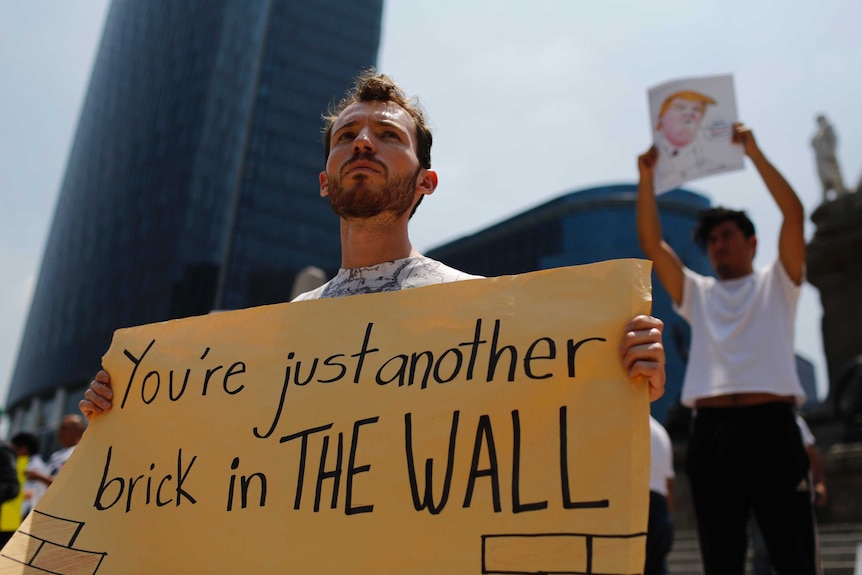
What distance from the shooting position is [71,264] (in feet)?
194

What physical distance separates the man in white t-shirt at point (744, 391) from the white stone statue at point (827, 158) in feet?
31.6

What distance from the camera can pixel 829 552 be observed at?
5598mm

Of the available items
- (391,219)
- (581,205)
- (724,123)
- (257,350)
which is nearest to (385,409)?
(257,350)

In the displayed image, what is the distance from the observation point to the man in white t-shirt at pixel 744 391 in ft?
8.01

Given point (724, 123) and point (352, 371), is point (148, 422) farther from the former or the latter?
point (724, 123)

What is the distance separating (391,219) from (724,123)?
221 cm

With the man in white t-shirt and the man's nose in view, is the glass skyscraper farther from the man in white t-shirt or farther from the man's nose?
the man's nose

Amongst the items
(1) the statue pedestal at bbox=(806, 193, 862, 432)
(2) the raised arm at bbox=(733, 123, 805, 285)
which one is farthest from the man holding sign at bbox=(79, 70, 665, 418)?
(1) the statue pedestal at bbox=(806, 193, 862, 432)

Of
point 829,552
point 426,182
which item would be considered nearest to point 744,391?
point 426,182

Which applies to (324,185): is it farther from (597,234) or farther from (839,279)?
(597,234)

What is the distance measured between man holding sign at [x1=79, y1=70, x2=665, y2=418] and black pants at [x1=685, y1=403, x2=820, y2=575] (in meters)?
1.38

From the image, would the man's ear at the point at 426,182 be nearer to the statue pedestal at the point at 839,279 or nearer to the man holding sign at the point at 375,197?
the man holding sign at the point at 375,197

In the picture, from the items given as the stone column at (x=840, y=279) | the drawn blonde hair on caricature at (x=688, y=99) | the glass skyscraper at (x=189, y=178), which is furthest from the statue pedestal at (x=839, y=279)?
the glass skyscraper at (x=189, y=178)

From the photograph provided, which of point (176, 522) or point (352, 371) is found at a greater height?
point (352, 371)
